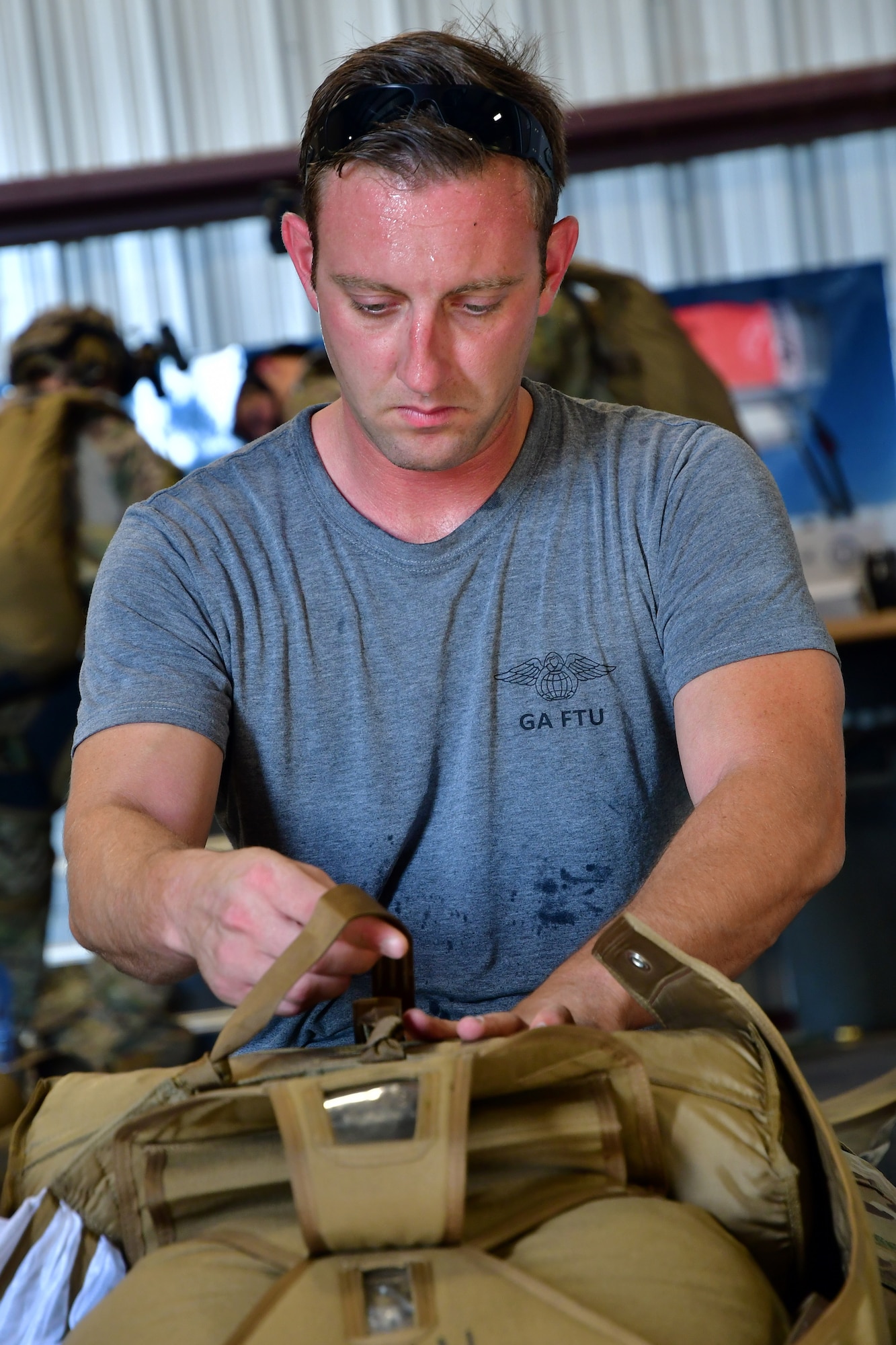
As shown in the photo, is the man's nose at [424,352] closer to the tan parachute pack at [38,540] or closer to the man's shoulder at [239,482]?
the man's shoulder at [239,482]

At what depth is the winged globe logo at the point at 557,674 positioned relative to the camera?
3.59 ft

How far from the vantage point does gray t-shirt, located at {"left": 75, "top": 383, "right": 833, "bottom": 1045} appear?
3.53 feet

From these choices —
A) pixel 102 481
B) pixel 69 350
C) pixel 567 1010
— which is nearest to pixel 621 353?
pixel 102 481

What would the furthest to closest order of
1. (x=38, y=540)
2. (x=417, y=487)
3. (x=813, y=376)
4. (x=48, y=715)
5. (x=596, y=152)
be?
(x=596, y=152) → (x=813, y=376) → (x=48, y=715) → (x=38, y=540) → (x=417, y=487)

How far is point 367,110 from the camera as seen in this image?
1.04 meters

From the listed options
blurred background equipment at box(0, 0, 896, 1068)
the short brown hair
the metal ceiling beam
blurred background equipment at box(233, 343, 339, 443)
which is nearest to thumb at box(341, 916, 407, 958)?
the short brown hair

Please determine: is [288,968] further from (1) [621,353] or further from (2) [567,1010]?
(1) [621,353]

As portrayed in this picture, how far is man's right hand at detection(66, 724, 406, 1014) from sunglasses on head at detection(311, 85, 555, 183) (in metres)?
0.49

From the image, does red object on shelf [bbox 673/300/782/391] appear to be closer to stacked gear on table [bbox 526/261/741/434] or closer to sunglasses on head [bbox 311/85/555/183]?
stacked gear on table [bbox 526/261/741/434]

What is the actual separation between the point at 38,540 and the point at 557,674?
1.46 meters

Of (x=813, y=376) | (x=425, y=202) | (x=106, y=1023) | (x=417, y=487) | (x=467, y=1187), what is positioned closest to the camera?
(x=467, y=1187)

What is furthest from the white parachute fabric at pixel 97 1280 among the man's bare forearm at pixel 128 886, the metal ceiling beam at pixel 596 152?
the metal ceiling beam at pixel 596 152

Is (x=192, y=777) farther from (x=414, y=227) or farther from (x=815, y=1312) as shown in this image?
(x=815, y=1312)

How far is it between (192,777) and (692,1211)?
0.56 meters
